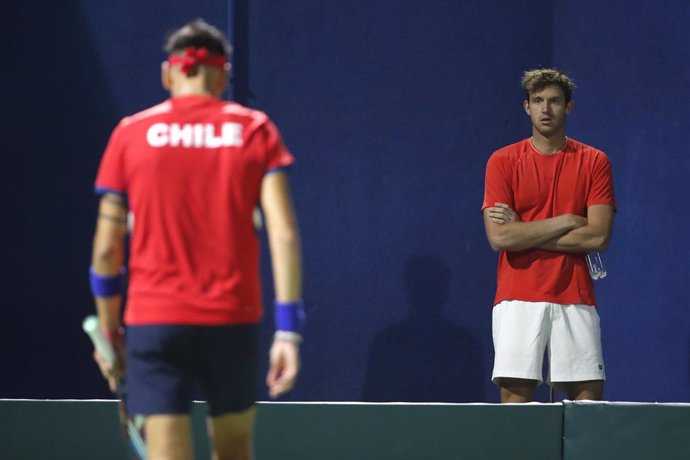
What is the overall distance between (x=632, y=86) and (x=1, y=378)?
3.46m

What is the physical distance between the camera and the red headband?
9.57 feet

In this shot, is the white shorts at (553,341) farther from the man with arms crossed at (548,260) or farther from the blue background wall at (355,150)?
the blue background wall at (355,150)

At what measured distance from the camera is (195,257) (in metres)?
2.81

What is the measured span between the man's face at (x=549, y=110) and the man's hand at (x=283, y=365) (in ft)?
8.00

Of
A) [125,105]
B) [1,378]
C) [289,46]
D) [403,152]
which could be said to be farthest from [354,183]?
[1,378]

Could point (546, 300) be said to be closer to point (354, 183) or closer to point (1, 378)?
point (354, 183)

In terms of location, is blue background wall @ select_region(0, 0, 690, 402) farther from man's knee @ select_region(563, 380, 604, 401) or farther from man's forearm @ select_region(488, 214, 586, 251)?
man's forearm @ select_region(488, 214, 586, 251)

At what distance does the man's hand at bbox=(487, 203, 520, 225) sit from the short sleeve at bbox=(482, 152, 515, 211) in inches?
1.6

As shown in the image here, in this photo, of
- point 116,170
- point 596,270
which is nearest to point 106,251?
point 116,170

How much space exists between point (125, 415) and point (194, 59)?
975 millimetres

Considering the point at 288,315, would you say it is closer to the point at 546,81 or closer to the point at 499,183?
the point at 499,183

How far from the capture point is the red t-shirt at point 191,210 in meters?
2.80

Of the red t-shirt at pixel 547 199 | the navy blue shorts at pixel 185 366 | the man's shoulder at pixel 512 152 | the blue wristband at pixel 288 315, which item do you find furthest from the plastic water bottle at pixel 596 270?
the navy blue shorts at pixel 185 366

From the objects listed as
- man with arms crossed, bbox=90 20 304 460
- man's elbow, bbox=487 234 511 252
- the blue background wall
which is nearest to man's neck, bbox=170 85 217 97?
man with arms crossed, bbox=90 20 304 460
